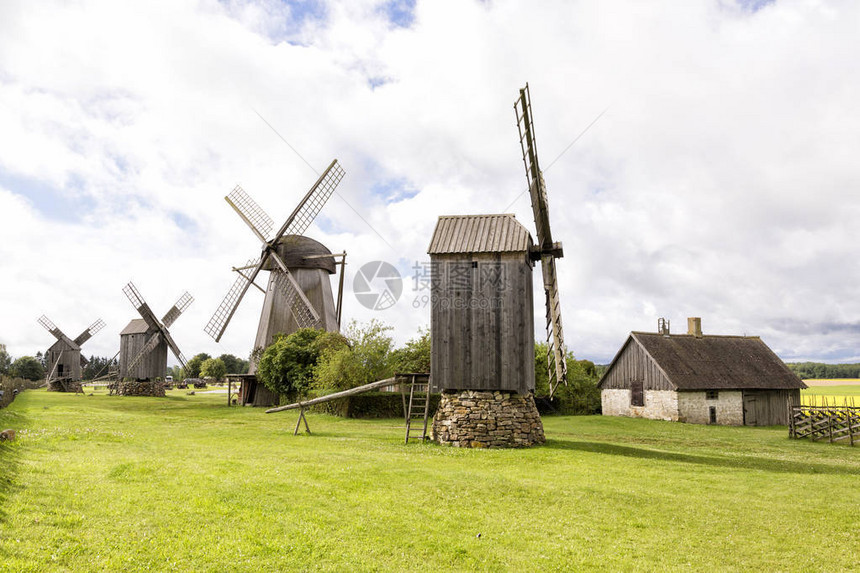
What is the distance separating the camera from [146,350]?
181 ft

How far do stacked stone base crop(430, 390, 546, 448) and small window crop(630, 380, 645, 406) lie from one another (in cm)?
1958

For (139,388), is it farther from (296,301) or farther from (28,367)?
(28,367)

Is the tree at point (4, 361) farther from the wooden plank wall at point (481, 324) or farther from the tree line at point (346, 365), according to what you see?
the wooden plank wall at point (481, 324)

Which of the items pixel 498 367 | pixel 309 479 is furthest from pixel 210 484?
pixel 498 367

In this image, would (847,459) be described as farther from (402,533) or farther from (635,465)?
(402,533)

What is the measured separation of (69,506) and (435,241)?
45.3ft

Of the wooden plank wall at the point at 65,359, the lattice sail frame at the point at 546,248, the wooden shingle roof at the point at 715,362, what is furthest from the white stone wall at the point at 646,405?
the wooden plank wall at the point at 65,359

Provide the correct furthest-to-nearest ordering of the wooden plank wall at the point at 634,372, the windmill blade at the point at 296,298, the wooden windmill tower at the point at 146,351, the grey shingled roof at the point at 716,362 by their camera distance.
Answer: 1. the wooden windmill tower at the point at 146,351
2. the windmill blade at the point at 296,298
3. the wooden plank wall at the point at 634,372
4. the grey shingled roof at the point at 716,362

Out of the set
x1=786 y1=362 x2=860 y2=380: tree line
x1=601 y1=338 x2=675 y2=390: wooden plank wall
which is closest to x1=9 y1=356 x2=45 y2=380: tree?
x1=601 y1=338 x2=675 y2=390: wooden plank wall

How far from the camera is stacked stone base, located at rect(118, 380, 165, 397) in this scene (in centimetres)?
5609

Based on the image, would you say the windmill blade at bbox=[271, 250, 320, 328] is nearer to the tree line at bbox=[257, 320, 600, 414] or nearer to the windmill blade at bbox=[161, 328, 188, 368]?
the tree line at bbox=[257, 320, 600, 414]

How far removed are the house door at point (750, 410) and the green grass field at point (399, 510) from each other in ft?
61.1

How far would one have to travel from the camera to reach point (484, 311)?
19219 mm

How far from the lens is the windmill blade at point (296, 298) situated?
4000 centimetres
